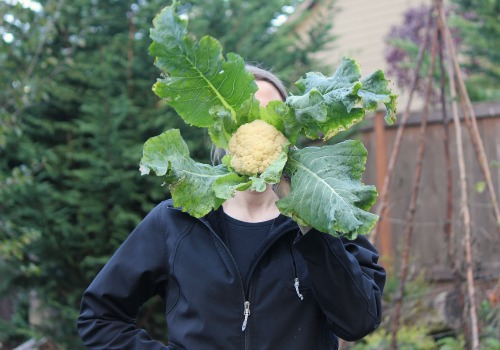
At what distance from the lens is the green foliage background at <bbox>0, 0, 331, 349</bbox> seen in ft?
16.0

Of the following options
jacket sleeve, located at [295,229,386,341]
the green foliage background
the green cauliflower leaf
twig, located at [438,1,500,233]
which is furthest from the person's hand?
the green foliage background

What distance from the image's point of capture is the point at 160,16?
192cm

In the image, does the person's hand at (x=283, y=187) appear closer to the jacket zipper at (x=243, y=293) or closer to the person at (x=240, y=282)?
the person at (x=240, y=282)

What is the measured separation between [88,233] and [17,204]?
528 mm

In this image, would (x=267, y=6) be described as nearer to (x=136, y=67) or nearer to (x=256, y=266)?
(x=136, y=67)

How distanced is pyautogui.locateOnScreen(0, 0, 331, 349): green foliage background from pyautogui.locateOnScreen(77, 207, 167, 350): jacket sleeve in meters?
2.36

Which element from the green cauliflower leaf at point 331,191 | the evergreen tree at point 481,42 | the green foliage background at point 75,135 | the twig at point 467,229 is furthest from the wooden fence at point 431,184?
the green cauliflower leaf at point 331,191

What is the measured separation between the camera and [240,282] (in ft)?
6.88

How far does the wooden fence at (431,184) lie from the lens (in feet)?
20.5

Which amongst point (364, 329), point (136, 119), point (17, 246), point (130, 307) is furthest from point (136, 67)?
point (364, 329)

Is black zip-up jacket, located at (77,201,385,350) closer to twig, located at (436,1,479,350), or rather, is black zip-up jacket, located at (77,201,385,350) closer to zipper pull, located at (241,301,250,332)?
zipper pull, located at (241,301,250,332)

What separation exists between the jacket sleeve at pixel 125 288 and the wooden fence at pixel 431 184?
13.5 ft

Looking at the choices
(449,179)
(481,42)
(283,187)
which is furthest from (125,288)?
(481,42)

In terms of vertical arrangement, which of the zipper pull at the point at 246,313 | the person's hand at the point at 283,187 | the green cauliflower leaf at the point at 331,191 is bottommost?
the zipper pull at the point at 246,313
